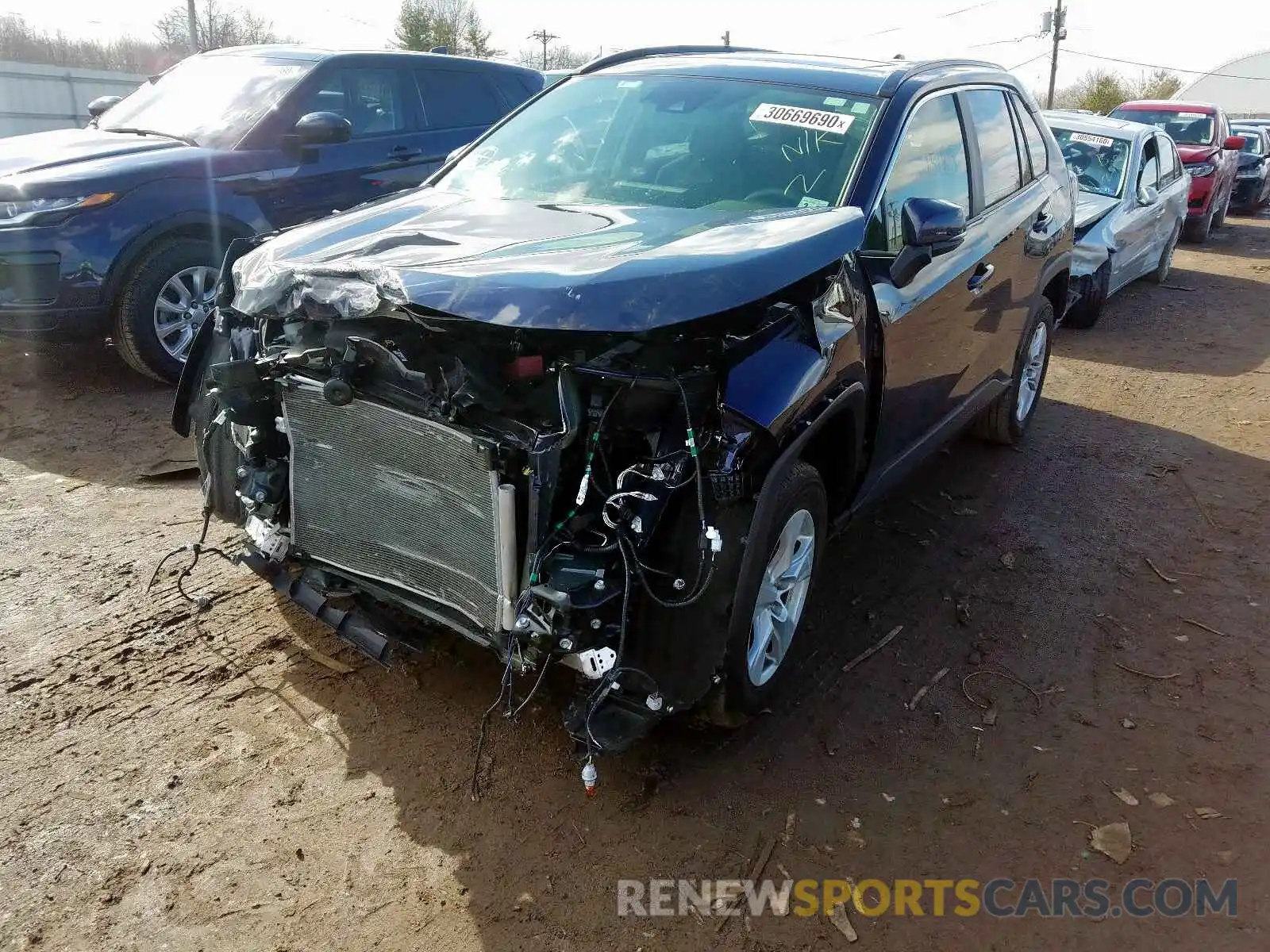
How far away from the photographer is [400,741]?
3061 millimetres

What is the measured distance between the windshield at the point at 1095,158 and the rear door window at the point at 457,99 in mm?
5562

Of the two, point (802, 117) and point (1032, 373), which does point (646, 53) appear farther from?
point (1032, 373)

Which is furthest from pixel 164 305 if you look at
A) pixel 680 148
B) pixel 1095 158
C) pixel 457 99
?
pixel 1095 158

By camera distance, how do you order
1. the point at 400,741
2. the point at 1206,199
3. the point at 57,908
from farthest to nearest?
the point at 1206,199 < the point at 400,741 < the point at 57,908

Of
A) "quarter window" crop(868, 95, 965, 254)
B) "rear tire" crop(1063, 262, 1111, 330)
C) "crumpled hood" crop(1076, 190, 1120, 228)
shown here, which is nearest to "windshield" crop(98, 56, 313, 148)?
"quarter window" crop(868, 95, 965, 254)

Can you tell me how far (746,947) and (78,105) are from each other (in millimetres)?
25228

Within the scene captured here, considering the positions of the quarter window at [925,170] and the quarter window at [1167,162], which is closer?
the quarter window at [925,170]

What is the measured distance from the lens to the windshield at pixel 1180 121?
15258 mm

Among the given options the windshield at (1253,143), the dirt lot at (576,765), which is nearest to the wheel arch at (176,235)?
the dirt lot at (576,765)

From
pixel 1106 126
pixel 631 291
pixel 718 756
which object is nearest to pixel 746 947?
pixel 718 756

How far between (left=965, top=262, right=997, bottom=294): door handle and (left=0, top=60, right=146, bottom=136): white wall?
21749mm

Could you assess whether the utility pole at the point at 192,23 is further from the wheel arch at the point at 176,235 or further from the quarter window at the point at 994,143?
the quarter window at the point at 994,143

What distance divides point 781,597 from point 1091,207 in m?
7.58

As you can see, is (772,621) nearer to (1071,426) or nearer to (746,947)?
(746,947)
